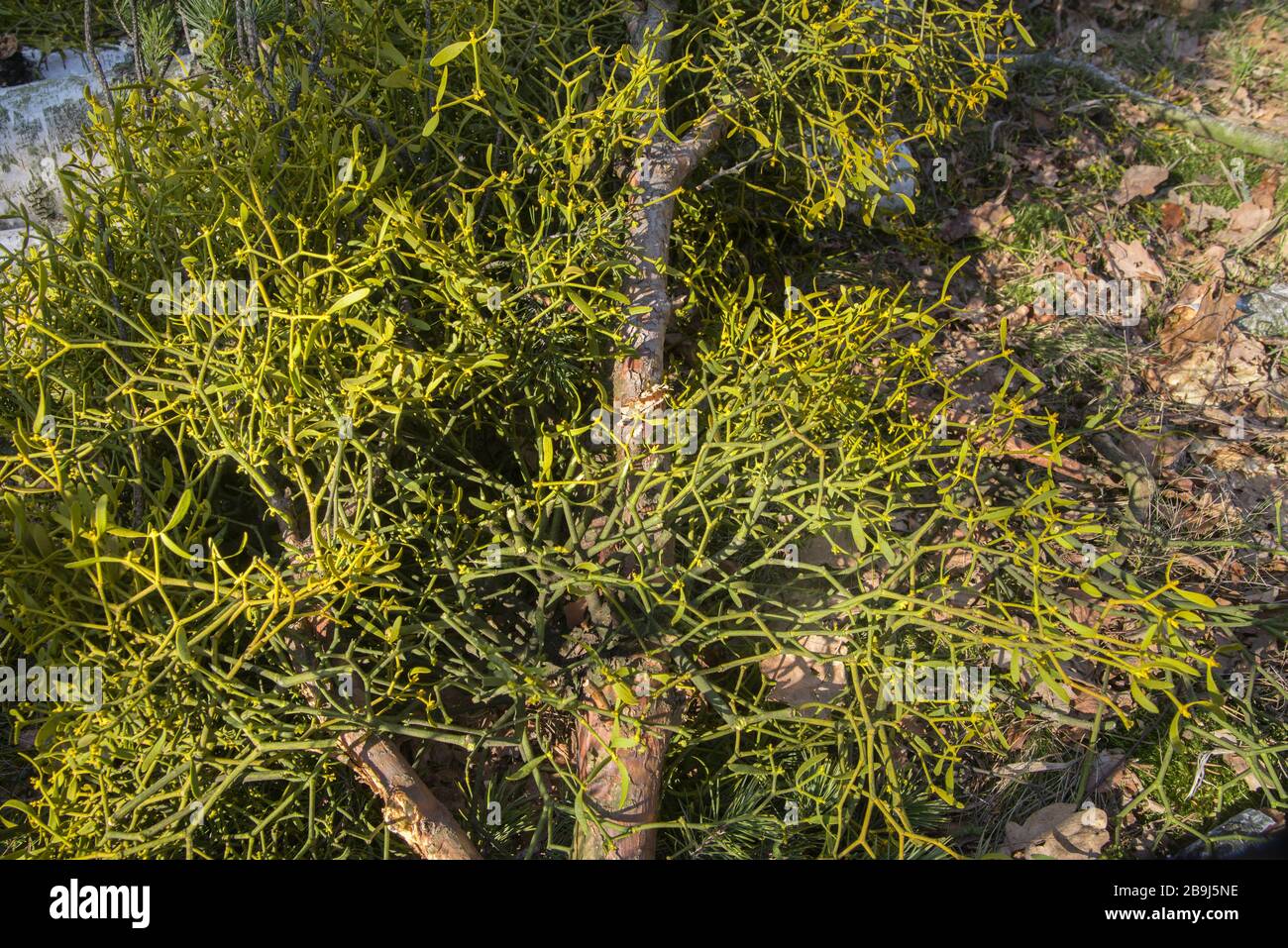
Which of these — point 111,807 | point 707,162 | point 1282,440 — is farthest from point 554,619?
point 1282,440

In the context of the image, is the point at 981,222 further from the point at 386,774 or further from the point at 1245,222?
the point at 386,774

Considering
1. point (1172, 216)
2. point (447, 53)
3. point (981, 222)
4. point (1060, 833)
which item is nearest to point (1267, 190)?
point (1172, 216)

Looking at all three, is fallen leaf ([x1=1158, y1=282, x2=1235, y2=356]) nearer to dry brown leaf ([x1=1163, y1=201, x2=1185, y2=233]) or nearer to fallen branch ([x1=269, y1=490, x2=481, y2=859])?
dry brown leaf ([x1=1163, y1=201, x2=1185, y2=233])

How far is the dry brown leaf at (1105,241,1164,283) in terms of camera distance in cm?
253

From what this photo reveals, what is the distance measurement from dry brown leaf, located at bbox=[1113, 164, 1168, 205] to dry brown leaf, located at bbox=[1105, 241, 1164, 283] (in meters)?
0.19

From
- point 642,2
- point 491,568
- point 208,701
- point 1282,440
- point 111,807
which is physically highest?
point 642,2

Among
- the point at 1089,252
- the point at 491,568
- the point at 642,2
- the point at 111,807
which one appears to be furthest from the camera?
the point at 1089,252

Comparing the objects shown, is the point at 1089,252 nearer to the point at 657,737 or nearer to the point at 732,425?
the point at 732,425

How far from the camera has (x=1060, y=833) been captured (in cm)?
178

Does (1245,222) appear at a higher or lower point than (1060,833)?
higher

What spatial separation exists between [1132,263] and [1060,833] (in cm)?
159
